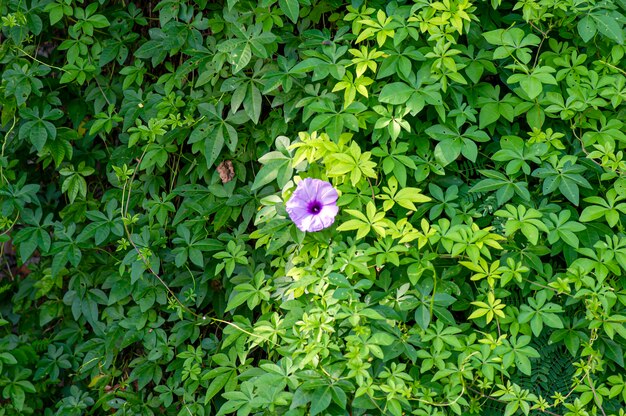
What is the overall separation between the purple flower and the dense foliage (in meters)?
0.06

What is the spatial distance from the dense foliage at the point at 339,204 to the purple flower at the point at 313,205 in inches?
2.5

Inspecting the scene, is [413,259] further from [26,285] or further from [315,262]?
[26,285]

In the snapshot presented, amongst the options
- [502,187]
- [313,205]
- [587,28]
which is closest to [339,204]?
[313,205]

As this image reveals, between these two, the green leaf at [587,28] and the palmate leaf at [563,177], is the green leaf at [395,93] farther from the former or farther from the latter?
the green leaf at [587,28]

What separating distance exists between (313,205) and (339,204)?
0.28 ft

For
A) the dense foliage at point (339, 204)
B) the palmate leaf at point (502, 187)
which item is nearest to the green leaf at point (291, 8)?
the dense foliage at point (339, 204)

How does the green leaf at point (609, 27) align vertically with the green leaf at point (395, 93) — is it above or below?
above

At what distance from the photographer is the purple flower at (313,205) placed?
99.9 inches

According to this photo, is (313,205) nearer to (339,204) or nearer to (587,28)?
(339,204)

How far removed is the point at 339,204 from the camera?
255 centimetres

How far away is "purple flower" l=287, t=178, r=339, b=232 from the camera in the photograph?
2.54 meters

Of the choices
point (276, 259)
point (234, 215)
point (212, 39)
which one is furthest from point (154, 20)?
point (276, 259)

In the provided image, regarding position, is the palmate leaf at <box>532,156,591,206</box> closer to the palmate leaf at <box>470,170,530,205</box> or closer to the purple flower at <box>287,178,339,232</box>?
the palmate leaf at <box>470,170,530,205</box>

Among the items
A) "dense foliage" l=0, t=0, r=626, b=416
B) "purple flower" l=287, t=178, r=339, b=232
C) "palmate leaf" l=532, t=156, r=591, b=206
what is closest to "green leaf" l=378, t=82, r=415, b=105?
"dense foliage" l=0, t=0, r=626, b=416
